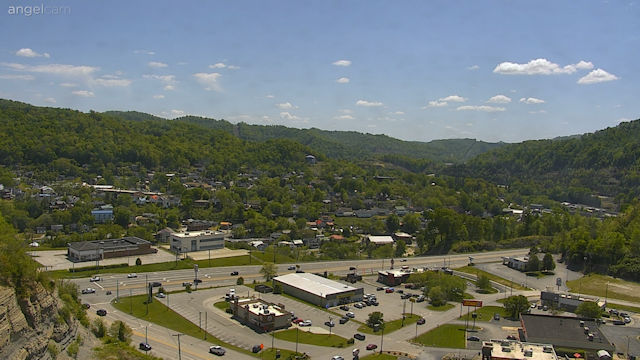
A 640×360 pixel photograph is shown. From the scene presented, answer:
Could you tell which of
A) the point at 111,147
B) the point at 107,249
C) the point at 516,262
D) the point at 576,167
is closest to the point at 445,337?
the point at 516,262

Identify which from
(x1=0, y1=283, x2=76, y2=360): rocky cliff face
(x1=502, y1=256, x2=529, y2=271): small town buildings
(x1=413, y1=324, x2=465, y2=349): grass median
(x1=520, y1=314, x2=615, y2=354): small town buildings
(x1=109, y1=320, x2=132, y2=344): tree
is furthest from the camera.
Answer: (x1=502, y1=256, x2=529, y2=271): small town buildings

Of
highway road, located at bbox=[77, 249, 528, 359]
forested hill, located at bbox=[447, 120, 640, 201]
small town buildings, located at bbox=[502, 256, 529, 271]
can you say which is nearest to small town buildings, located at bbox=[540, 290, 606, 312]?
highway road, located at bbox=[77, 249, 528, 359]

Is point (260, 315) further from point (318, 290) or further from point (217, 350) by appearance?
point (318, 290)

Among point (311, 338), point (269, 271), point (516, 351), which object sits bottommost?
point (311, 338)

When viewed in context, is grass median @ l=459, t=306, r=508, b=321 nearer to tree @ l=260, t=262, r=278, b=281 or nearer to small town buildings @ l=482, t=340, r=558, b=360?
small town buildings @ l=482, t=340, r=558, b=360

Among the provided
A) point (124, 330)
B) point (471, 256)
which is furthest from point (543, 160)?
point (124, 330)

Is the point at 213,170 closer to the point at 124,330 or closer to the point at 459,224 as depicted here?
the point at 459,224
